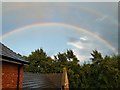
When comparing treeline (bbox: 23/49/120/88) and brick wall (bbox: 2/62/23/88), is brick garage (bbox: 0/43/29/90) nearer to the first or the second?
brick wall (bbox: 2/62/23/88)

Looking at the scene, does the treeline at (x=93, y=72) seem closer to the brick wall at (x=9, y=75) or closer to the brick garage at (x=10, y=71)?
the brick garage at (x=10, y=71)

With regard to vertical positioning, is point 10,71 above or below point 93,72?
above

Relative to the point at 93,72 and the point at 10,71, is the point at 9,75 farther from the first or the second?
the point at 93,72

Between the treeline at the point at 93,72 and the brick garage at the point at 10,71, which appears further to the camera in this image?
the treeline at the point at 93,72

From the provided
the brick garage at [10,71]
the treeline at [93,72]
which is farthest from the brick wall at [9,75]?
the treeline at [93,72]

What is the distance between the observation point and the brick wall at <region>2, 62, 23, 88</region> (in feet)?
21.6

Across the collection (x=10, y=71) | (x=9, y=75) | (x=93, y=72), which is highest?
(x=10, y=71)

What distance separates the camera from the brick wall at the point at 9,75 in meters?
6.59

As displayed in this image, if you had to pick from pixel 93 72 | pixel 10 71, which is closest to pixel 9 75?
pixel 10 71

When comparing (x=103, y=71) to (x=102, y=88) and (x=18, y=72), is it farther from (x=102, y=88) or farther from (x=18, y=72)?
(x=18, y=72)

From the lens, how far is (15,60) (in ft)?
23.5

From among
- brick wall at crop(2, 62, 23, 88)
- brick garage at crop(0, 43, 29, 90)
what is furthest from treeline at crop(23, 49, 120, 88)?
brick wall at crop(2, 62, 23, 88)

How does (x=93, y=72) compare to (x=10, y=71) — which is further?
(x=93, y=72)

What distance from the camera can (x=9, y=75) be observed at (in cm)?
695
